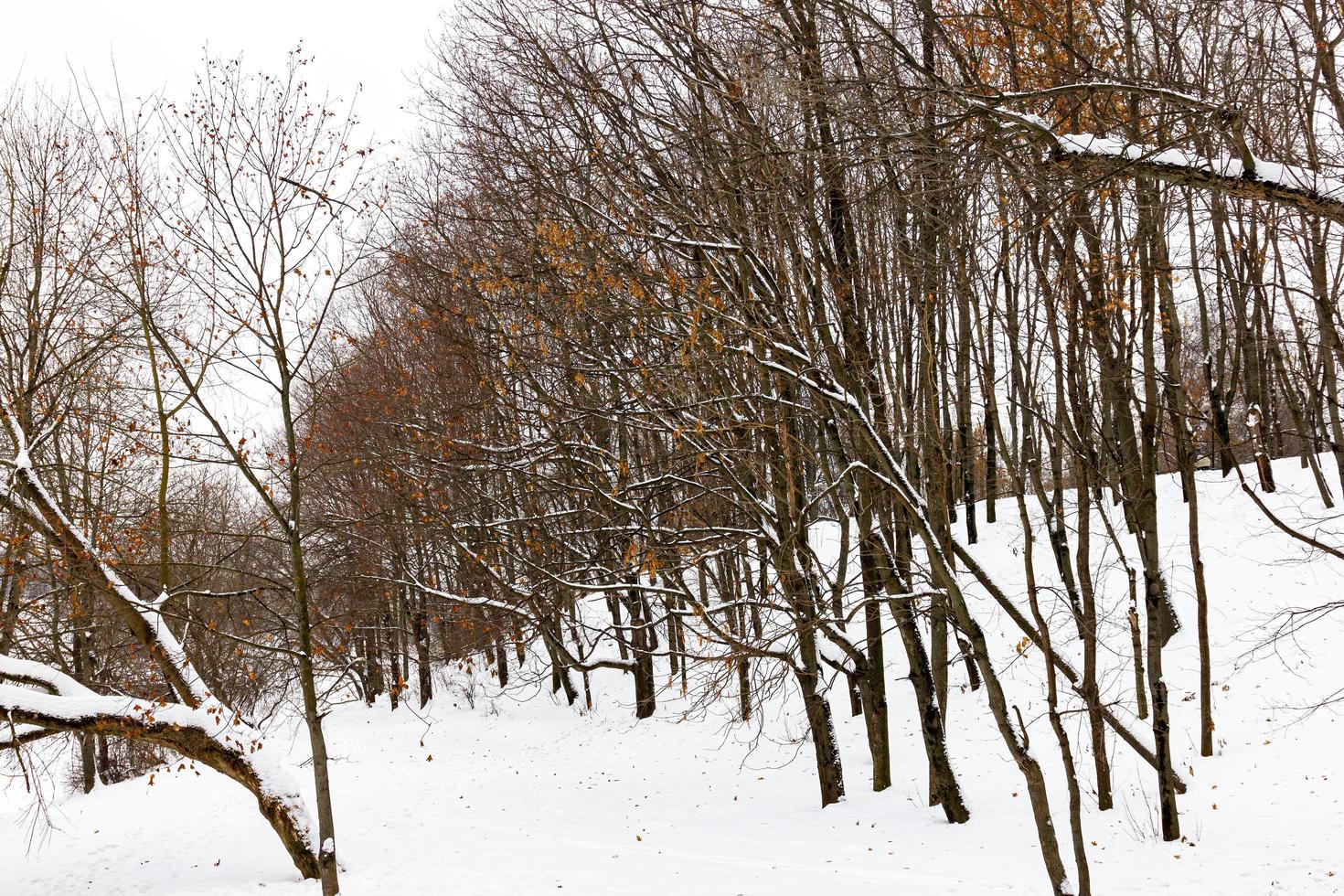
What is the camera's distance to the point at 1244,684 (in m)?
11.6


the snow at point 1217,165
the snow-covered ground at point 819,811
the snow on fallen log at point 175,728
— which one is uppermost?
the snow at point 1217,165

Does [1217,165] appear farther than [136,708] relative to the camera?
No

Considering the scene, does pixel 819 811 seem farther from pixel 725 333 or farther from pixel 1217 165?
pixel 1217 165

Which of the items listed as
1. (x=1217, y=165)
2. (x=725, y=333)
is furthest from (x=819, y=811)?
(x=1217, y=165)

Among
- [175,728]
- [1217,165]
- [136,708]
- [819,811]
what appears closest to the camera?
[1217,165]

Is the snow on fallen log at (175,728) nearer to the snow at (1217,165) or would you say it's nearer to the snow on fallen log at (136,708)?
the snow on fallen log at (136,708)

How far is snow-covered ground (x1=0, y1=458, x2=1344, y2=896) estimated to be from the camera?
8016 mm

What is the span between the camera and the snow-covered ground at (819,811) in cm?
802

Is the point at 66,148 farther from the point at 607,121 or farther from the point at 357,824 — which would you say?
the point at 357,824

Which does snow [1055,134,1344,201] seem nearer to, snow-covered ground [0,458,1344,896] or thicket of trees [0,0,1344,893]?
thicket of trees [0,0,1344,893]

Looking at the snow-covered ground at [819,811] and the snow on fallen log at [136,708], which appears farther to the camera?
the snow on fallen log at [136,708]

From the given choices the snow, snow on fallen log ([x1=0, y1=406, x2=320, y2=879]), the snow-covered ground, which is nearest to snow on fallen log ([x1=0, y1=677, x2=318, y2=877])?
snow on fallen log ([x1=0, y1=406, x2=320, y2=879])

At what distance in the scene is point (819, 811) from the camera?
10547mm

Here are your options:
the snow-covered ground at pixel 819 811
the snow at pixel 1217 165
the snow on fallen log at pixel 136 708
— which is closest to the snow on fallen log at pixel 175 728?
the snow on fallen log at pixel 136 708
